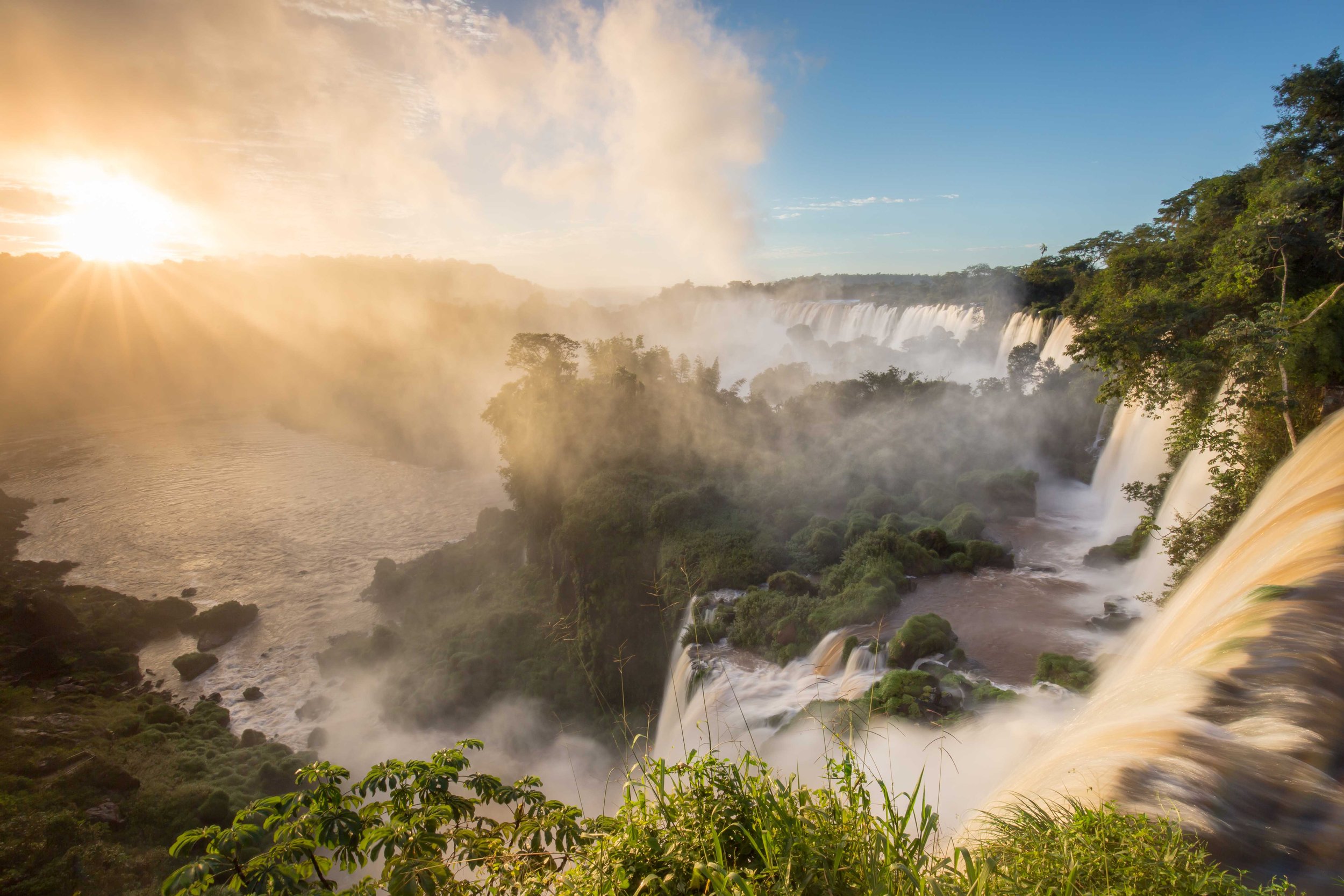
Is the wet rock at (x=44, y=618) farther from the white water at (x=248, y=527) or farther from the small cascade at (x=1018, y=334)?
the small cascade at (x=1018, y=334)

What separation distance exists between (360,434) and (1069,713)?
54492 millimetres

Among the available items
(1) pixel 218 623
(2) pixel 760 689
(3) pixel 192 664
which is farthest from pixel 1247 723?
(1) pixel 218 623

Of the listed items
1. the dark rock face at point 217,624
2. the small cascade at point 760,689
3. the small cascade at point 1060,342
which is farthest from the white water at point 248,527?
the small cascade at point 1060,342

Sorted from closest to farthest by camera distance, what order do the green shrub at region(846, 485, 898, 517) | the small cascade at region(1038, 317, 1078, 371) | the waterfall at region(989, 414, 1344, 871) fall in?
the waterfall at region(989, 414, 1344, 871), the green shrub at region(846, 485, 898, 517), the small cascade at region(1038, 317, 1078, 371)

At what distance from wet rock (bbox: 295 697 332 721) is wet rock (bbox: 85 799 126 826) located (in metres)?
5.08

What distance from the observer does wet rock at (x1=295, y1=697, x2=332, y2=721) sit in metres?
17.9

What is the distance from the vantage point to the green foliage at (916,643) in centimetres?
973

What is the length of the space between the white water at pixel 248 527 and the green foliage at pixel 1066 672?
19.5 m

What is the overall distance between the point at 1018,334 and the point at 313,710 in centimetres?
3481

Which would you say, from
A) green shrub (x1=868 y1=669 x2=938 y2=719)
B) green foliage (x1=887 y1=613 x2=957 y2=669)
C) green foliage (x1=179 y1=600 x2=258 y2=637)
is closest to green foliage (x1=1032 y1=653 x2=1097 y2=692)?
green foliage (x1=887 y1=613 x2=957 y2=669)

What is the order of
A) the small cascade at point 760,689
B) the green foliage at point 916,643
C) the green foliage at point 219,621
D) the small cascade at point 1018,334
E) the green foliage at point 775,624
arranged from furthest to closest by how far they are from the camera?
the small cascade at point 1018,334
the green foliage at point 219,621
the green foliage at point 775,624
the green foliage at point 916,643
the small cascade at point 760,689

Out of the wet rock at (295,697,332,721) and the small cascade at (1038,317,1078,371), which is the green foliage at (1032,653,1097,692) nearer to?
the small cascade at (1038,317,1078,371)

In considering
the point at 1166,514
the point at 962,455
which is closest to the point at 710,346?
the point at 962,455

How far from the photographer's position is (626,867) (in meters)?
2.15
